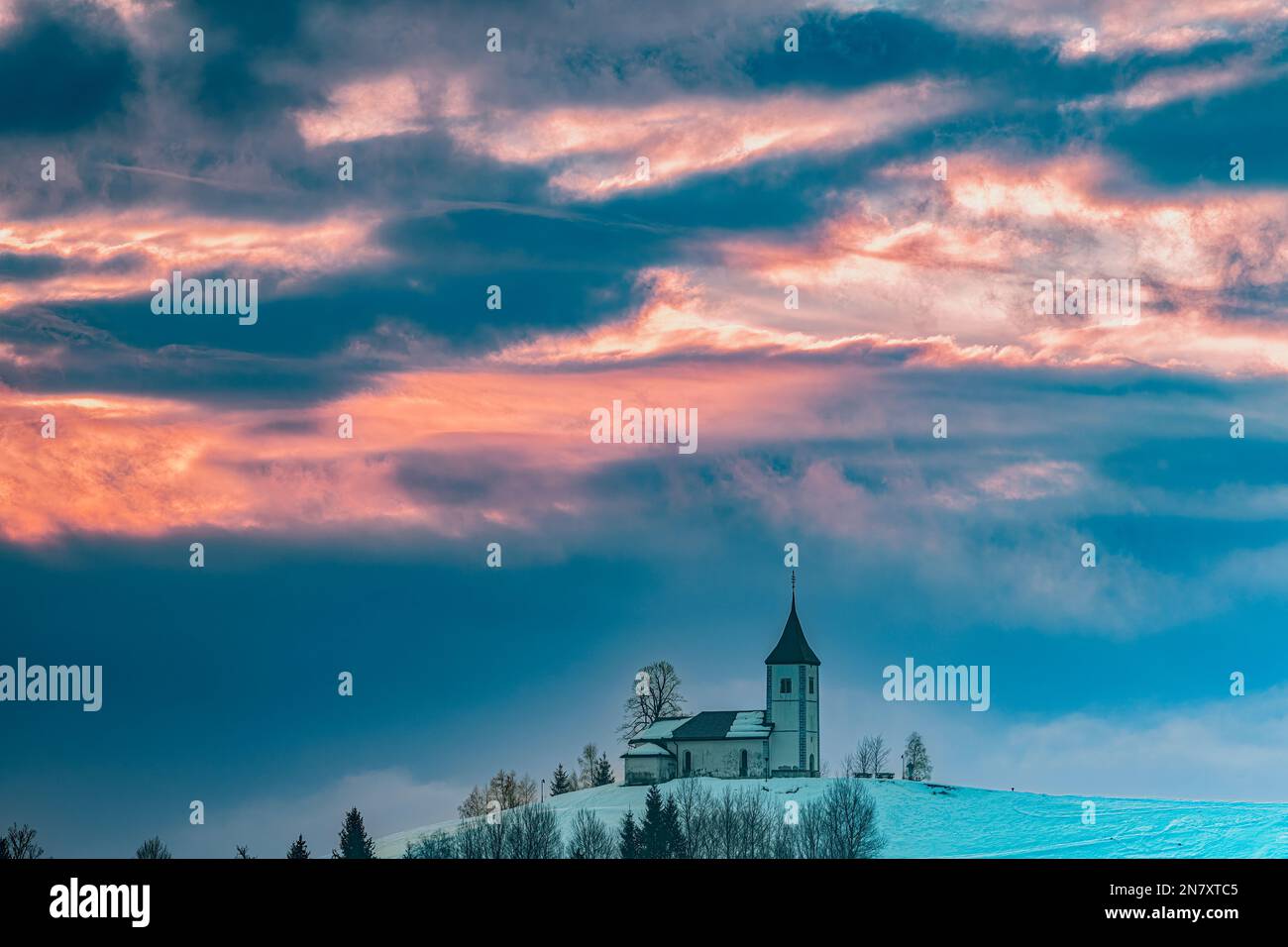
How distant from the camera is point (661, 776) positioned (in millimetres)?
162250

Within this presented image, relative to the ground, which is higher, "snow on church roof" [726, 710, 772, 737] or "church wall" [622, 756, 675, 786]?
"snow on church roof" [726, 710, 772, 737]

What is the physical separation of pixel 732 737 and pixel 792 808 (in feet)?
77.7

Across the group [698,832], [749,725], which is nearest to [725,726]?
[749,725]

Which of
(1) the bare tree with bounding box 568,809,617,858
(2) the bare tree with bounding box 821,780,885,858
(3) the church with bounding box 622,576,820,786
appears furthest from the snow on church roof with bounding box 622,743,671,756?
(2) the bare tree with bounding box 821,780,885,858

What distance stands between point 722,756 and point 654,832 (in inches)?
1189

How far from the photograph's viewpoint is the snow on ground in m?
128

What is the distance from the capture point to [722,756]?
539 ft

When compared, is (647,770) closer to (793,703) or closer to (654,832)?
(793,703)

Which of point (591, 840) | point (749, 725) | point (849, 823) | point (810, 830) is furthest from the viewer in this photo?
point (749, 725)

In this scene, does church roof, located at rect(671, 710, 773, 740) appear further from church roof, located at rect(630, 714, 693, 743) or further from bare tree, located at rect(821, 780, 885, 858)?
bare tree, located at rect(821, 780, 885, 858)

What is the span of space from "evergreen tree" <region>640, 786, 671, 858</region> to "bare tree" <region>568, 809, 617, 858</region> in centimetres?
288

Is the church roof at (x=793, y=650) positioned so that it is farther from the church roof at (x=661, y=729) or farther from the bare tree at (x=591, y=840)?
the bare tree at (x=591, y=840)

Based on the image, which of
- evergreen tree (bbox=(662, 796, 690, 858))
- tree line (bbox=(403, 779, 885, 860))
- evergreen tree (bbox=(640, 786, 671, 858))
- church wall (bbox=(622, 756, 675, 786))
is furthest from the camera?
church wall (bbox=(622, 756, 675, 786))
